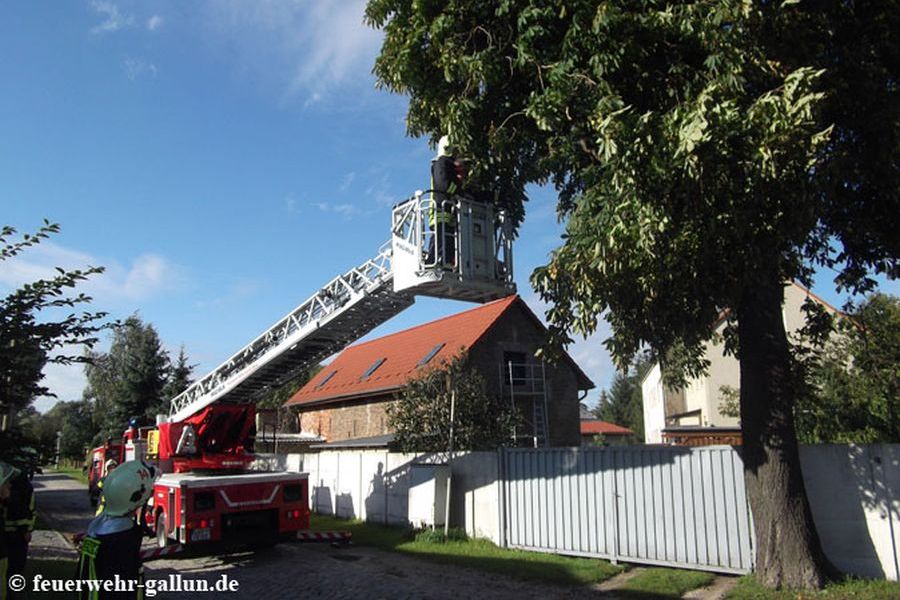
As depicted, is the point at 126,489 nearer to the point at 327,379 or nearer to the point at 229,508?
the point at 229,508

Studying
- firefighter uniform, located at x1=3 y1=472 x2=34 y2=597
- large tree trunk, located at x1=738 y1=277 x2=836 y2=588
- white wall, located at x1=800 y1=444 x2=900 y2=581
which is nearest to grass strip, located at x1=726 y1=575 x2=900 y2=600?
large tree trunk, located at x1=738 y1=277 x2=836 y2=588

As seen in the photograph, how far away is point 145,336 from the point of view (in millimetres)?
30750

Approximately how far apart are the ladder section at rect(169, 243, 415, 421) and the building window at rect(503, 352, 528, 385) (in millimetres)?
13249

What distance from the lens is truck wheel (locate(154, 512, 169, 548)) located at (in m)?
11.4

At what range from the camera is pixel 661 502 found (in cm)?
1038

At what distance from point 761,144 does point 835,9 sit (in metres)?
3.29

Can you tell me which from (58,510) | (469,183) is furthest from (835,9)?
(58,510)

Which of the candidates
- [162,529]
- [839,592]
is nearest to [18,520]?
[162,529]

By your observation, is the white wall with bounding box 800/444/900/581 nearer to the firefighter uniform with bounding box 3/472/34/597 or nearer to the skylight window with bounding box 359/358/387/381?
the firefighter uniform with bounding box 3/472/34/597

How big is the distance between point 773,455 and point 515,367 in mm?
18660

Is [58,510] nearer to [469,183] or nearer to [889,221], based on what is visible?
[469,183]

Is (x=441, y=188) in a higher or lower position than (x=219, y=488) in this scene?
higher

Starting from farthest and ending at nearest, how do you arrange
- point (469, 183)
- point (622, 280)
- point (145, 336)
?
point (145, 336) < point (469, 183) < point (622, 280)

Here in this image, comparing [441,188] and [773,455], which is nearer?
[773,455]
